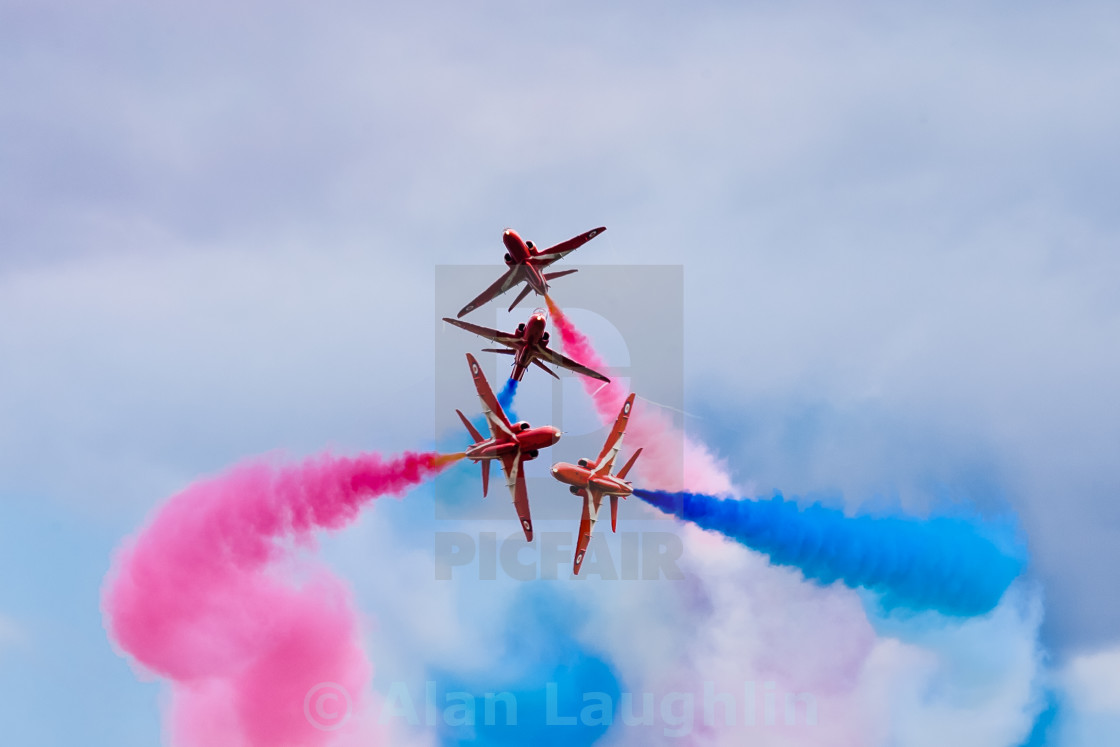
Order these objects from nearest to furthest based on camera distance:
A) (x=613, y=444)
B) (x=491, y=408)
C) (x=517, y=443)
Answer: (x=517, y=443) < (x=491, y=408) < (x=613, y=444)

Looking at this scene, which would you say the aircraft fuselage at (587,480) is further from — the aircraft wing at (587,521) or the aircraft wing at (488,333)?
the aircraft wing at (488,333)

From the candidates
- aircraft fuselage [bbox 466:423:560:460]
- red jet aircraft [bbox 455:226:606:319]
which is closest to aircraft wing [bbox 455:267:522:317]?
red jet aircraft [bbox 455:226:606:319]

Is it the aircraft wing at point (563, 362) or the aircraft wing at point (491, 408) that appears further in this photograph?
the aircraft wing at point (563, 362)

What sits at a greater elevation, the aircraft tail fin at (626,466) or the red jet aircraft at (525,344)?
the red jet aircraft at (525,344)

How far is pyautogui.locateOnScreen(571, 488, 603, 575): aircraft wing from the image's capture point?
67562mm

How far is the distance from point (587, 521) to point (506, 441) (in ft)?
22.3

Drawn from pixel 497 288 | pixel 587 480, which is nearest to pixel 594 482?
pixel 587 480

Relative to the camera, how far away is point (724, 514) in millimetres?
70062

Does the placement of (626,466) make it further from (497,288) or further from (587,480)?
(497,288)

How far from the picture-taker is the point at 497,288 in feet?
224

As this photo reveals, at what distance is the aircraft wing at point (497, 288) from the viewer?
221 feet

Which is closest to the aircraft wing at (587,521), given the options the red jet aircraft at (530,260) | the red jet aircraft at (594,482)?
the red jet aircraft at (594,482)

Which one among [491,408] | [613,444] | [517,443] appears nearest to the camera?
[517,443]

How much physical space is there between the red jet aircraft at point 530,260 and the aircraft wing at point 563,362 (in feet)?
9.26
